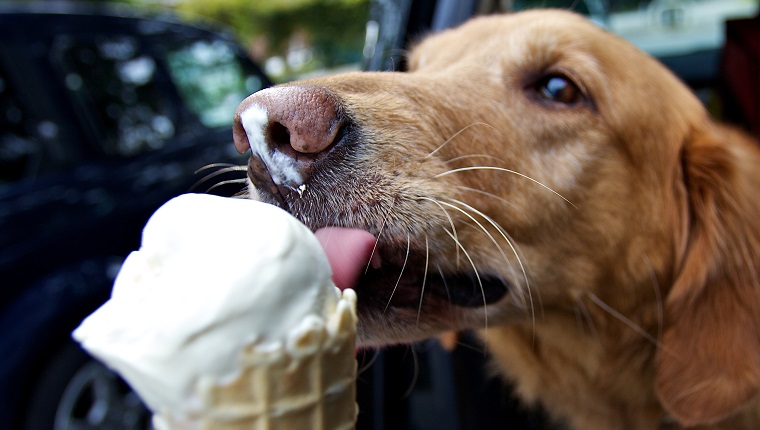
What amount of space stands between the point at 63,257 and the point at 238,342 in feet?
9.53

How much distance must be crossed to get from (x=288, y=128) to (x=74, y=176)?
2780 millimetres

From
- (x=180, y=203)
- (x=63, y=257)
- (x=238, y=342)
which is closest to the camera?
(x=238, y=342)

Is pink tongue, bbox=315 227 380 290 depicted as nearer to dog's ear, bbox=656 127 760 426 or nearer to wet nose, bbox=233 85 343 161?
wet nose, bbox=233 85 343 161

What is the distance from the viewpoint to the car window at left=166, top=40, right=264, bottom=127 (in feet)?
13.2

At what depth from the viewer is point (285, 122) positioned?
1.19 meters

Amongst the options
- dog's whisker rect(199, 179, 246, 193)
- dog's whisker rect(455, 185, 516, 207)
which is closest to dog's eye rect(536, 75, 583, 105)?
dog's whisker rect(455, 185, 516, 207)

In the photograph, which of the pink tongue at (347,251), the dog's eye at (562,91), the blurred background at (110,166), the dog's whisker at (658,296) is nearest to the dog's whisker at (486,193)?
the pink tongue at (347,251)

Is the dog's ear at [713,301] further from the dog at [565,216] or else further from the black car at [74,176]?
the black car at [74,176]

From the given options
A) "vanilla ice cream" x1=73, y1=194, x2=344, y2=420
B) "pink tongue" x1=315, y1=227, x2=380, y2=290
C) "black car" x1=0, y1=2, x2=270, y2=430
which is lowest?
"black car" x1=0, y1=2, x2=270, y2=430

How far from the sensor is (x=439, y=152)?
159cm

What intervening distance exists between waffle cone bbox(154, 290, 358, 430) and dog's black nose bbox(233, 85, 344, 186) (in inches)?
16.2

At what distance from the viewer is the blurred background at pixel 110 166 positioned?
264 centimetres

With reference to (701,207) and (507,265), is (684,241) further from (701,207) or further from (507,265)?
(507,265)

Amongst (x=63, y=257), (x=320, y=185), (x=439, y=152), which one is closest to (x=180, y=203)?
(x=320, y=185)
